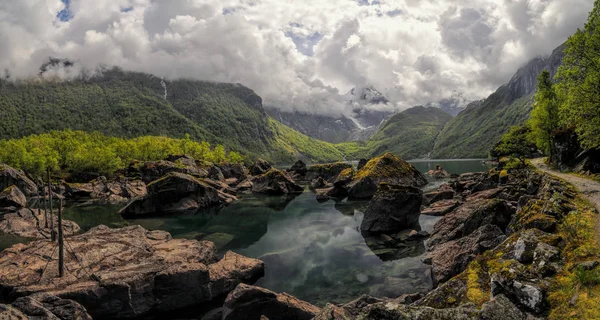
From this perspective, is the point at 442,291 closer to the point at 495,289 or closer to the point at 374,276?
the point at 495,289

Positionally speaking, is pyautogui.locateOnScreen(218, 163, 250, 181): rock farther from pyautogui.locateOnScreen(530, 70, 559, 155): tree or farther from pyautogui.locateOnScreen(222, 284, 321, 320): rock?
pyautogui.locateOnScreen(222, 284, 321, 320): rock

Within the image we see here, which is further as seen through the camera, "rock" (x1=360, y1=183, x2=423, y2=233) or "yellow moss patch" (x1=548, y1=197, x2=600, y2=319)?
"rock" (x1=360, y1=183, x2=423, y2=233)

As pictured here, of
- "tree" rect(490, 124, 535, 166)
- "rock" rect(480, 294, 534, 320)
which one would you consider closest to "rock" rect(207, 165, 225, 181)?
"tree" rect(490, 124, 535, 166)

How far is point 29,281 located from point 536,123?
3399 inches

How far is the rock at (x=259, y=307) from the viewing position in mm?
19938

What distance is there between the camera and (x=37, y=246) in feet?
103

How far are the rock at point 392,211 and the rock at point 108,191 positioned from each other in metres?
76.2

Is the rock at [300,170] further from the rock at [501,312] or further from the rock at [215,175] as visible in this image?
the rock at [501,312]

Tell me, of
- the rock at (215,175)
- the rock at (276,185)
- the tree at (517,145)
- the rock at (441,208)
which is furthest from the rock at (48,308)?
the rock at (215,175)

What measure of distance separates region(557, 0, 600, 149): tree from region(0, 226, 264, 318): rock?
35613 mm

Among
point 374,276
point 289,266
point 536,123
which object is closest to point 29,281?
point 289,266

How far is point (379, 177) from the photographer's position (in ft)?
238

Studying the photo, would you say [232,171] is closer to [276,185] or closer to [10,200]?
[276,185]

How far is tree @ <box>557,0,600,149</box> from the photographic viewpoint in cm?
3027
